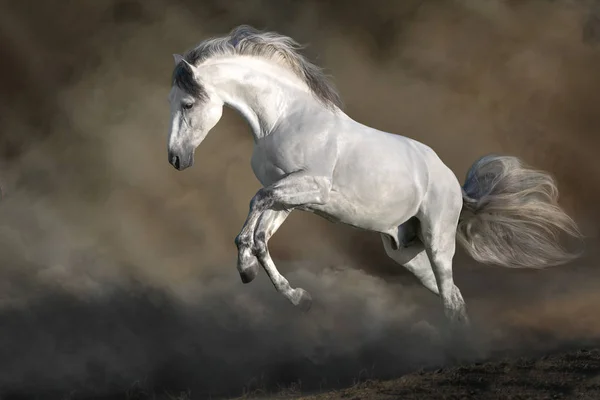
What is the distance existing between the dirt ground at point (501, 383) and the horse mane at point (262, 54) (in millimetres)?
2094

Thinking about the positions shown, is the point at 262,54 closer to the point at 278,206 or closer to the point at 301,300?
the point at 278,206

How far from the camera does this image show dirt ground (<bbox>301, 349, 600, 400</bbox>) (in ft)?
17.5

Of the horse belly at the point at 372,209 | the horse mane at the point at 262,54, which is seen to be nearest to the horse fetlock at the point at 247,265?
the horse belly at the point at 372,209

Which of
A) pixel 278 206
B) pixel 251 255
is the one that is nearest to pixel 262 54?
pixel 278 206

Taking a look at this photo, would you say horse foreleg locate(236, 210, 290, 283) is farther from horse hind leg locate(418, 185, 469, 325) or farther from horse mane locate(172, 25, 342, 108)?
horse hind leg locate(418, 185, 469, 325)

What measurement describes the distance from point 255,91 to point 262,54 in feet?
1.04

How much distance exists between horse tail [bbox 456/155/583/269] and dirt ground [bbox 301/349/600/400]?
4.02 feet

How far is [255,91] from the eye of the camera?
5953mm

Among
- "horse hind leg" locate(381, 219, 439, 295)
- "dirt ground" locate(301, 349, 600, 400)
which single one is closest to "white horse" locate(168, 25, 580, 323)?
"horse hind leg" locate(381, 219, 439, 295)

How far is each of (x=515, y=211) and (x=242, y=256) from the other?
2891 millimetres

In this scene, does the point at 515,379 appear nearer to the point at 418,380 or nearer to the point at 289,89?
the point at 418,380

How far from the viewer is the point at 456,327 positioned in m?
6.95

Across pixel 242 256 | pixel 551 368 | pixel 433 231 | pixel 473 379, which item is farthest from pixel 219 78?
pixel 551 368

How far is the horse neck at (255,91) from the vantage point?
5906mm
